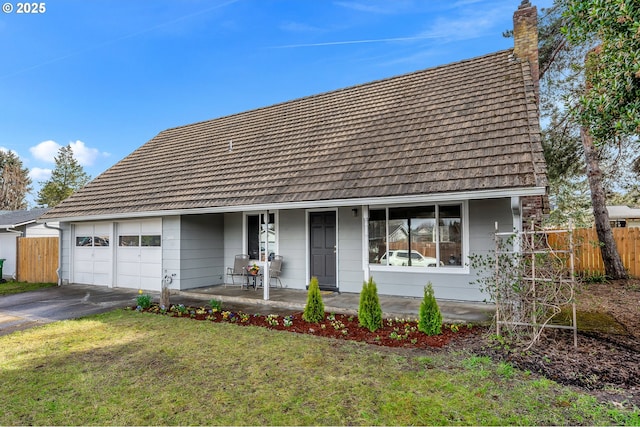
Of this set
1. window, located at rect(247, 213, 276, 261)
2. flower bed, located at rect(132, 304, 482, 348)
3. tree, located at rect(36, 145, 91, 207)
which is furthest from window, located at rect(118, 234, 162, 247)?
tree, located at rect(36, 145, 91, 207)

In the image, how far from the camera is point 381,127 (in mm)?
9617

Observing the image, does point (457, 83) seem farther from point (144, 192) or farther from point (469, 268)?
point (144, 192)

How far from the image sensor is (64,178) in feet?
135

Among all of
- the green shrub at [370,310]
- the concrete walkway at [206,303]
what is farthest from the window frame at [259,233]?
the green shrub at [370,310]

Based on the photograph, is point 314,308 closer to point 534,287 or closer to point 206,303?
point 206,303

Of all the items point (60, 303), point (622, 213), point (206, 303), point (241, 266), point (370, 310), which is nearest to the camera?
point (370, 310)

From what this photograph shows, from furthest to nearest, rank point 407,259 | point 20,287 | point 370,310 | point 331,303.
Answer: point 20,287, point 407,259, point 331,303, point 370,310

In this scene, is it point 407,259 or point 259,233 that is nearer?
point 407,259

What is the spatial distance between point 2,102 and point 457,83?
23359 mm

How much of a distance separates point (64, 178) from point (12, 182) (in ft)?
23.1

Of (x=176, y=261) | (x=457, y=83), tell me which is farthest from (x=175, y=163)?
(x=457, y=83)

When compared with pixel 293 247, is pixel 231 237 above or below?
above

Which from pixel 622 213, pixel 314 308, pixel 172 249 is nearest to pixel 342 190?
pixel 314 308

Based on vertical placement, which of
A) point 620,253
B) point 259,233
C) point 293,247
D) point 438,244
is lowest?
point 620,253
